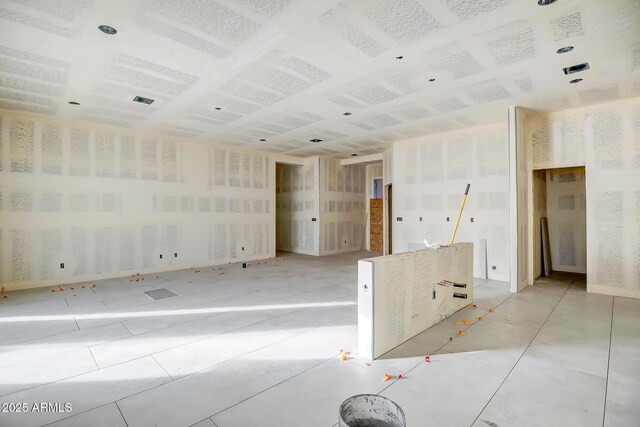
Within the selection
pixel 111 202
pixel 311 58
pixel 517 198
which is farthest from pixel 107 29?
pixel 517 198

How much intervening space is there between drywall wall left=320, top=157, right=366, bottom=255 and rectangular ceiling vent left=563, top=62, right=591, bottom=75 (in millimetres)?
7452

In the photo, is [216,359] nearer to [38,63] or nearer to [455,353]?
[455,353]

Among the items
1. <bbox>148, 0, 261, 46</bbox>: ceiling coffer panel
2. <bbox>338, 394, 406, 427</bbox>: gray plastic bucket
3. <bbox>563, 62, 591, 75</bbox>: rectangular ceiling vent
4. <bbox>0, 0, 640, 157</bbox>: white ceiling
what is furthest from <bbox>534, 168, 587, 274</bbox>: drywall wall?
<bbox>338, 394, 406, 427</bbox>: gray plastic bucket

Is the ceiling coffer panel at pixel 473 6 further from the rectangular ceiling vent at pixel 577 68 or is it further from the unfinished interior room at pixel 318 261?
the rectangular ceiling vent at pixel 577 68

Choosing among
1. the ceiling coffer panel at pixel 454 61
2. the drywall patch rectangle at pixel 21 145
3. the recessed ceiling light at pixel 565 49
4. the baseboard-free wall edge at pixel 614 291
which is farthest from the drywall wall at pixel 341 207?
the recessed ceiling light at pixel 565 49

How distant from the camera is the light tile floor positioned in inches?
91.8

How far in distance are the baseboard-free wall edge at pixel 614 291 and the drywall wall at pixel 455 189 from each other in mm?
1458

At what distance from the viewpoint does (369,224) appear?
12.4 meters

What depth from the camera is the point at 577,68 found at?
14.1ft

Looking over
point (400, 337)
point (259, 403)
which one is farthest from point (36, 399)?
point (400, 337)

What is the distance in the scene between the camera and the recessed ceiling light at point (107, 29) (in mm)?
3297

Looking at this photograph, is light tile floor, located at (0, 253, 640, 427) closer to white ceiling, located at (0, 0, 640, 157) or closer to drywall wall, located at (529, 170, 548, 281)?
drywall wall, located at (529, 170, 548, 281)

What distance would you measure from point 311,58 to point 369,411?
3.84 m

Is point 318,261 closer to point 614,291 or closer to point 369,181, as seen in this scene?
point 369,181
